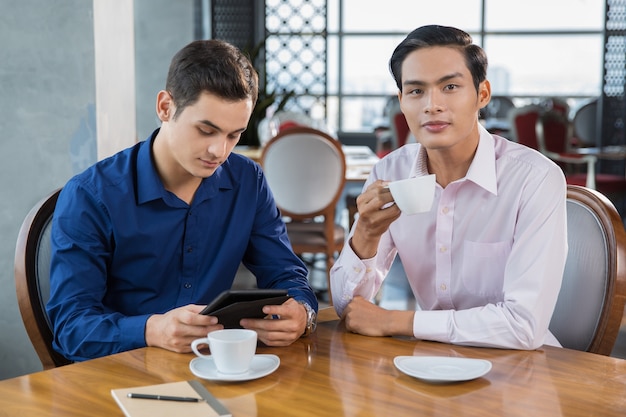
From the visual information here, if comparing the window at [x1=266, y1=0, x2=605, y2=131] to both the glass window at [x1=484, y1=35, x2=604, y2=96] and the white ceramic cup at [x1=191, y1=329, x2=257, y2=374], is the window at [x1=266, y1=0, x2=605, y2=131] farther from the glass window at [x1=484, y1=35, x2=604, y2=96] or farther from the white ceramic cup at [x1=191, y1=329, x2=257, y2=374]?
the white ceramic cup at [x1=191, y1=329, x2=257, y2=374]

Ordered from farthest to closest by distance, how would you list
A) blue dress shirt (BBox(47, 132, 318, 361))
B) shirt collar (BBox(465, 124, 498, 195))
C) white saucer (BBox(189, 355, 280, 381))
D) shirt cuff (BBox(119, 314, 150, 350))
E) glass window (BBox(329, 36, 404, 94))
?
glass window (BBox(329, 36, 404, 94))
shirt collar (BBox(465, 124, 498, 195))
blue dress shirt (BBox(47, 132, 318, 361))
shirt cuff (BBox(119, 314, 150, 350))
white saucer (BBox(189, 355, 280, 381))

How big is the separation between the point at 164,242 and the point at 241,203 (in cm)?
21

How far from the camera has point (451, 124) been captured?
1.74 m

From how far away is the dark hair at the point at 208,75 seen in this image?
1.68 meters

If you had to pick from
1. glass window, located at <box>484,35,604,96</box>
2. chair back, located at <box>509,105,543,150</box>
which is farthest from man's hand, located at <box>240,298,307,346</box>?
glass window, located at <box>484,35,604,96</box>

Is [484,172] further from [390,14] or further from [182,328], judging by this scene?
[390,14]

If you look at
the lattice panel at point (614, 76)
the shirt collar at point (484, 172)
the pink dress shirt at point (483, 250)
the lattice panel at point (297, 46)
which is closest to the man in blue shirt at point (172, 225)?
the pink dress shirt at point (483, 250)

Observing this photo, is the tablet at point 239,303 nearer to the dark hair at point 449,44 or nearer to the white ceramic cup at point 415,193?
the white ceramic cup at point 415,193

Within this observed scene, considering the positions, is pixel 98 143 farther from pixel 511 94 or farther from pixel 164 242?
pixel 511 94

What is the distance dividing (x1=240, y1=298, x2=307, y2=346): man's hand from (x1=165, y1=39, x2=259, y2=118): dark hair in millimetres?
494

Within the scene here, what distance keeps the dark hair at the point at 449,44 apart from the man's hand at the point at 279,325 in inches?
26.0

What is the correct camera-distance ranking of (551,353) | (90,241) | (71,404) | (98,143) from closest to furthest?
1. (71,404)
2. (551,353)
3. (90,241)
4. (98,143)

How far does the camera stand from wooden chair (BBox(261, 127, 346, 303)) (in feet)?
13.5

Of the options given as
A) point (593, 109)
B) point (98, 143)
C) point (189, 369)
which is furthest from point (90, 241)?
point (593, 109)
